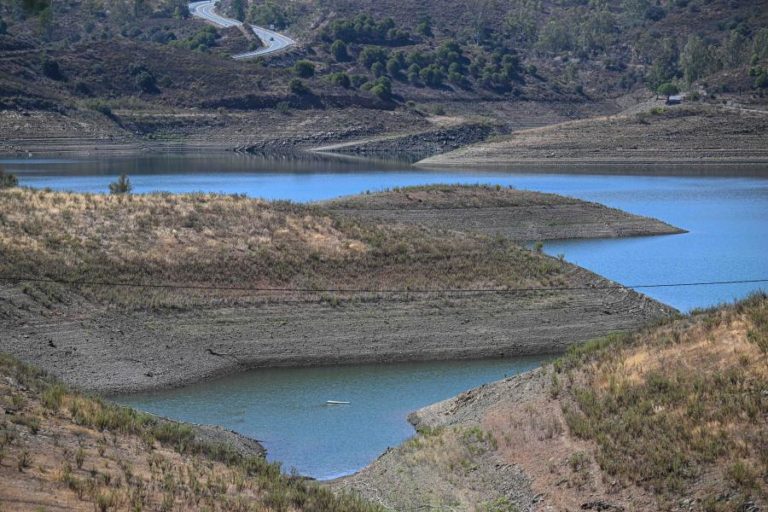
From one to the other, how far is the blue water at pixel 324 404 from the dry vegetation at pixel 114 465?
119 inches

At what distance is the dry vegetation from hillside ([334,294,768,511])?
2276 millimetres

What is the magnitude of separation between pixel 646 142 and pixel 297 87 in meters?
44.3

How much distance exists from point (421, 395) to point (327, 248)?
11171 millimetres

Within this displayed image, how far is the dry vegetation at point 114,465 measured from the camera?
16188mm

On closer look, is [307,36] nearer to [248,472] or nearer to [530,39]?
[530,39]

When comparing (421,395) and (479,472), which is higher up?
(479,472)

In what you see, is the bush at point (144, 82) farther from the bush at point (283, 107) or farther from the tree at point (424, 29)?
the tree at point (424, 29)

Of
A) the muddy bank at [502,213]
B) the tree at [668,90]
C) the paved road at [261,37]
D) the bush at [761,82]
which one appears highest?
the bush at [761,82]

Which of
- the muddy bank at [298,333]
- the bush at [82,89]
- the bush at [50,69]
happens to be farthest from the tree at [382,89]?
the muddy bank at [298,333]

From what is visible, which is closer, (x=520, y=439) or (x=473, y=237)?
(x=520, y=439)

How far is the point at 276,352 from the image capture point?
1249 inches

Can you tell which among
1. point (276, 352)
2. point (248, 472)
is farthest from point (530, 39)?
point (248, 472)

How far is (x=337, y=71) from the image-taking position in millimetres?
151875

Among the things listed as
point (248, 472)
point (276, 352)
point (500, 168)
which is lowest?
point (500, 168)
